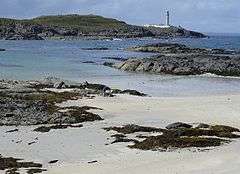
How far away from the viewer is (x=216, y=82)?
57.6 m

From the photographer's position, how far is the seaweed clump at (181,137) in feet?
82.0

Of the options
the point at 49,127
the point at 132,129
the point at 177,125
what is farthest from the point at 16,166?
the point at 177,125

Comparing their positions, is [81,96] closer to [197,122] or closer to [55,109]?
[55,109]

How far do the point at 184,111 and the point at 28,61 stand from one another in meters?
50.1

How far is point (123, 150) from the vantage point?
24219mm

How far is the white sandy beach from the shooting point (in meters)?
21.1

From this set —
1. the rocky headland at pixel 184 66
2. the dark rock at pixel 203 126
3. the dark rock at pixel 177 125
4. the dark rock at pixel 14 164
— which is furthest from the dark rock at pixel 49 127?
the rocky headland at pixel 184 66

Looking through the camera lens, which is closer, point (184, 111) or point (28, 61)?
point (184, 111)

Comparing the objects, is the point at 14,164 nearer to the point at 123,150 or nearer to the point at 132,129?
the point at 123,150

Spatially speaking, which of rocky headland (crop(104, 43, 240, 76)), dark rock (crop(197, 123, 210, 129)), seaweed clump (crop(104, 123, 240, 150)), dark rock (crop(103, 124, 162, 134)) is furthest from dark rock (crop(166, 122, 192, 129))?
rocky headland (crop(104, 43, 240, 76))

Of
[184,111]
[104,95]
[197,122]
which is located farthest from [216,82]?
[197,122]

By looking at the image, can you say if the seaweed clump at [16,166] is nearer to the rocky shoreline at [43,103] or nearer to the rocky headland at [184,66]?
the rocky shoreline at [43,103]

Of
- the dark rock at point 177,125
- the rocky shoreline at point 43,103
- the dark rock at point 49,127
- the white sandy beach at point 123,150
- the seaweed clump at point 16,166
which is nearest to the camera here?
the seaweed clump at point 16,166

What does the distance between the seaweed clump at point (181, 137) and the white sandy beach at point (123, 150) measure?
2.20ft
